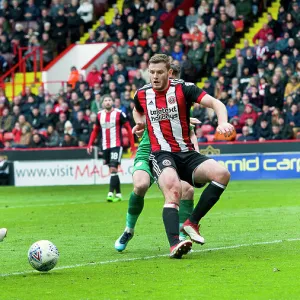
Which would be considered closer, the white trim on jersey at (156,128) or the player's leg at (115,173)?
the white trim on jersey at (156,128)

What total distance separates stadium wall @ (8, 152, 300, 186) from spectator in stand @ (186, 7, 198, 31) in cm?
734

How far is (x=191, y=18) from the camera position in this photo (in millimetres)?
30578

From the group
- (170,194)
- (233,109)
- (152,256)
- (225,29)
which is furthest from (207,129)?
(170,194)

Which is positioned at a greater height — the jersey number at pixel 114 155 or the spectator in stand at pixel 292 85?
the spectator in stand at pixel 292 85

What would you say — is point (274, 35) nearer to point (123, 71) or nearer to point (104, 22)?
point (123, 71)

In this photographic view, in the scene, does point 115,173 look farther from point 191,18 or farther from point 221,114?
point 191,18

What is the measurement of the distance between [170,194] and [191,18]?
71.9 ft

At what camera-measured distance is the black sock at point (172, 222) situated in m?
9.02

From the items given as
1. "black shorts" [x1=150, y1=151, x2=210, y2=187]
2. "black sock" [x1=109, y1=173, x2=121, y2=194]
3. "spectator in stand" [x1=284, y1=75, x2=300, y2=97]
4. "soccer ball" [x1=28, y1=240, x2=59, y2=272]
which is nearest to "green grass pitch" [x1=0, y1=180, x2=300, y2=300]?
"soccer ball" [x1=28, y1=240, x2=59, y2=272]

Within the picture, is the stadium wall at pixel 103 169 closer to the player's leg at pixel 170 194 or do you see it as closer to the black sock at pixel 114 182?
the black sock at pixel 114 182

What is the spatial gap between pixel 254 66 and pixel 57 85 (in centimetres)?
883

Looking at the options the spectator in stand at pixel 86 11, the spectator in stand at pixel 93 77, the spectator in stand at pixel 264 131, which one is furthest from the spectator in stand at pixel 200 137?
the spectator in stand at pixel 86 11

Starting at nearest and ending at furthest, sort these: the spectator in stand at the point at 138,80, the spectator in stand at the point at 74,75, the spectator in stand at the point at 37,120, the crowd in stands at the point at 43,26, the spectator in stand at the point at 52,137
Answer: the spectator in stand at the point at 52,137 → the spectator in stand at the point at 138,80 → the spectator in stand at the point at 37,120 → the spectator in stand at the point at 74,75 → the crowd in stands at the point at 43,26

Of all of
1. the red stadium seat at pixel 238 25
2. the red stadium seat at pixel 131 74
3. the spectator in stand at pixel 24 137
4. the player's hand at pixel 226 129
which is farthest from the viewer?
the red stadium seat at pixel 238 25
